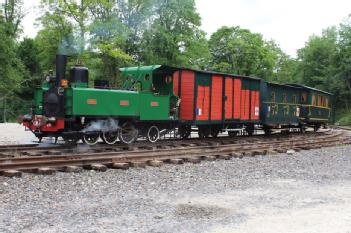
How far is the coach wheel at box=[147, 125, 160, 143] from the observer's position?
16069 millimetres

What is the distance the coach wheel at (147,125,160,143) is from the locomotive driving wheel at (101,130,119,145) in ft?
5.07

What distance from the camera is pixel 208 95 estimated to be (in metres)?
18.0

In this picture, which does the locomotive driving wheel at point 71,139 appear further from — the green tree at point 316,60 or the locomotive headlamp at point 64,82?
the green tree at point 316,60

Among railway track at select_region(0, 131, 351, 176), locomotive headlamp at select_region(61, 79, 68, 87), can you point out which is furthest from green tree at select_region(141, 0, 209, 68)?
locomotive headlamp at select_region(61, 79, 68, 87)

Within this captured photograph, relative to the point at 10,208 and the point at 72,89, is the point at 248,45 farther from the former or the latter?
the point at 10,208

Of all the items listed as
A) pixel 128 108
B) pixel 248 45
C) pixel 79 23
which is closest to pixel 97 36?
pixel 79 23

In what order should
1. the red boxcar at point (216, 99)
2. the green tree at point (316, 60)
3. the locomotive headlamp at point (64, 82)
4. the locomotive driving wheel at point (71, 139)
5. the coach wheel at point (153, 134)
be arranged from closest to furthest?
1. the locomotive headlamp at point (64, 82)
2. the locomotive driving wheel at point (71, 139)
3. the coach wheel at point (153, 134)
4. the red boxcar at point (216, 99)
5. the green tree at point (316, 60)

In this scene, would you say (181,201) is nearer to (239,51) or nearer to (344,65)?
Result: (344,65)

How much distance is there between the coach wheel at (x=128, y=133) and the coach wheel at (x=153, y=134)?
0.87m

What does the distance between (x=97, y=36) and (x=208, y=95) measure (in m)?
17.0

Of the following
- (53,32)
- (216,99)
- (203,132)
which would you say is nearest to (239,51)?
(53,32)

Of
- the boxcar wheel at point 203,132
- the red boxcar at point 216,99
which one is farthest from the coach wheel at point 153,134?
the boxcar wheel at point 203,132

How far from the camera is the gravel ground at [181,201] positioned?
19.3 feet

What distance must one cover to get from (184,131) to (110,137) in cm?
475
